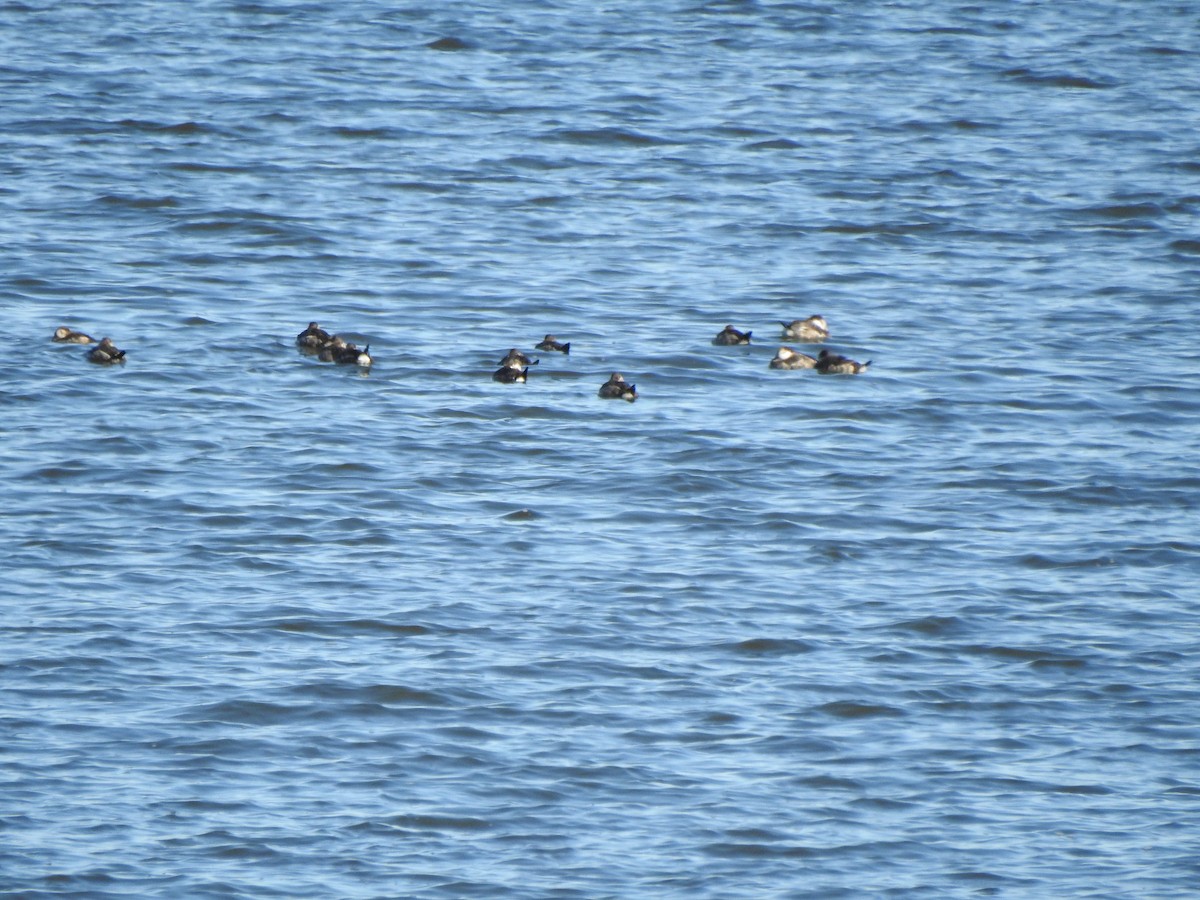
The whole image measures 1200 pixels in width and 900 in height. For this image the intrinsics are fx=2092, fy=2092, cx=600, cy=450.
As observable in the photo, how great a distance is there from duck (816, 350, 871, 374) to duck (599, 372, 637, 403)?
2.14 meters

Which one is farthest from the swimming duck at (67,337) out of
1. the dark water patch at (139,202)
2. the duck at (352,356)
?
the dark water patch at (139,202)

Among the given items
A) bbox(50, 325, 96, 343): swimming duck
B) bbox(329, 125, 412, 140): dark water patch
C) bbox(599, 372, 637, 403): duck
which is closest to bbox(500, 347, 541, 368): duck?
bbox(599, 372, 637, 403): duck

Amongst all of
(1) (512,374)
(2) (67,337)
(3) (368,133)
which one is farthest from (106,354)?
(3) (368,133)

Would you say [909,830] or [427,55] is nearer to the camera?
[909,830]

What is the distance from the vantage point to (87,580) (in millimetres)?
15086

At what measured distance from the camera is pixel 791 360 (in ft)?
69.9

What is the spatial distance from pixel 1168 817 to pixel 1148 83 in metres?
25.9

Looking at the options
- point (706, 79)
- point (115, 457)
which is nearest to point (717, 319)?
point (115, 457)

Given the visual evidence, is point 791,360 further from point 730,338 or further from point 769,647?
point 769,647

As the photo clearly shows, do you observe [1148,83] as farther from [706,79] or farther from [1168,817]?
[1168,817]

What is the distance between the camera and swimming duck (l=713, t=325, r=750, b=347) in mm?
21750

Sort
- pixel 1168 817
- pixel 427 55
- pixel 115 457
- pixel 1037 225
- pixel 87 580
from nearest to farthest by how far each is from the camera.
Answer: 1. pixel 1168 817
2. pixel 87 580
3. pixel 115 457
4. pixel 1037 225
5. pixel 427 55

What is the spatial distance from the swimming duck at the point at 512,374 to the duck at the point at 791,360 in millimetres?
2672

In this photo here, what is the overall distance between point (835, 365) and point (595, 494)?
14.4ft
